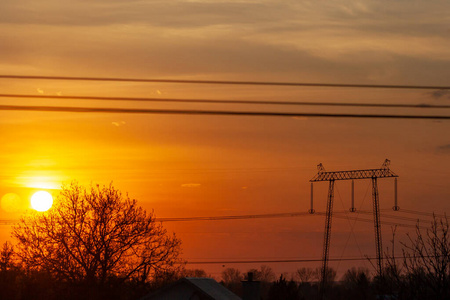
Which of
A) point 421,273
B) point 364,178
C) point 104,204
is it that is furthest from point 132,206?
point 421,273

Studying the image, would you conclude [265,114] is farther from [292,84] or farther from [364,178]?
[364,178]

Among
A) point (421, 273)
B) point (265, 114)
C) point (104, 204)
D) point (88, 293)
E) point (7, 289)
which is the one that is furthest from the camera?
point (7, 289)

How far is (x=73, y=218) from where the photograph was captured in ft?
190

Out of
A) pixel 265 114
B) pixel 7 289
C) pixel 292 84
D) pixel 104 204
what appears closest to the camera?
pixel 265 114

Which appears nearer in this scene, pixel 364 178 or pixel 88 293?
pixel 88 293

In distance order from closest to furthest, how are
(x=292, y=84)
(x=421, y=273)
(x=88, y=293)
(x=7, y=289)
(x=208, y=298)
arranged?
(x=292, y=84)
(x=421, y=273)
(x=208, y=298)
(x=88, y=293)
(x=7, y=289)

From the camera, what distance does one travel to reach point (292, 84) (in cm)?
2144

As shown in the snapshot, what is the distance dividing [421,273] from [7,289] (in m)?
49.4

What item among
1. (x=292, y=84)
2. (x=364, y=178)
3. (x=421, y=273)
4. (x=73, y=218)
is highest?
(x=364, y=178)

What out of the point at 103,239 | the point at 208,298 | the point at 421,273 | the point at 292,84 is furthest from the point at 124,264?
the point at 292,84

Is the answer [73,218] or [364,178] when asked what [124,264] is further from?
[364,178]

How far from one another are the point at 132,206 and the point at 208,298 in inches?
682

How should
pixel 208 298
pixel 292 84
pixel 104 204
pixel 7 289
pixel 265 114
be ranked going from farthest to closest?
pixel 7 289
pixel 104 204
pixel 208 298
pixel 292 84
pixel 265 114

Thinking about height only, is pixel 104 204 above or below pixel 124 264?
above
